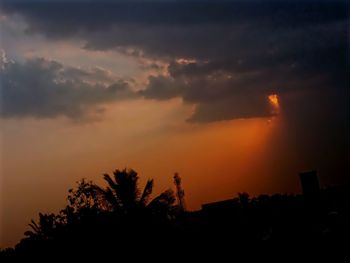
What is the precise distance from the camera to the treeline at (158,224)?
74.3 feet

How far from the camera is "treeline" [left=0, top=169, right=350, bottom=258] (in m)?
22.7

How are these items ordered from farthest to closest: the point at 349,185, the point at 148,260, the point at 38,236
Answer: the point at 349,185 → the point at 38,236 → the point at 148,260

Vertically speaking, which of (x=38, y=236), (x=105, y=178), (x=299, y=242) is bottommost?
(x=299, y=242)

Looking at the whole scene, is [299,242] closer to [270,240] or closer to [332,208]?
[270,240]

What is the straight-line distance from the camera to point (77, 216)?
27859 mm

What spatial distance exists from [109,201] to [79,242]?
289 cm

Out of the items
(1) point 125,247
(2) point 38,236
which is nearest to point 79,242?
(1) point 125,247

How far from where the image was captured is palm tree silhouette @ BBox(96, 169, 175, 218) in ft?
85.9

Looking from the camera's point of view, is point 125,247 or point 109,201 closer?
point 125,247

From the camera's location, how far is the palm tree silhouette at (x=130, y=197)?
2619cm

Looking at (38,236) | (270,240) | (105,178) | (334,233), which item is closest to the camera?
(334,233)

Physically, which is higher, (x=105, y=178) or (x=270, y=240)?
(x=105, y=178)

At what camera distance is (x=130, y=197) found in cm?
2638

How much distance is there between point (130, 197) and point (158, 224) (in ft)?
7.09
